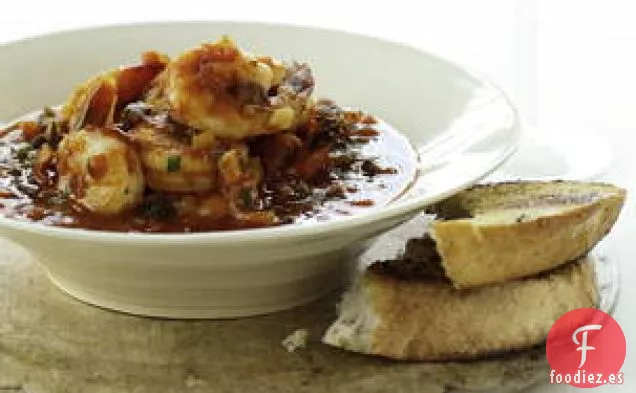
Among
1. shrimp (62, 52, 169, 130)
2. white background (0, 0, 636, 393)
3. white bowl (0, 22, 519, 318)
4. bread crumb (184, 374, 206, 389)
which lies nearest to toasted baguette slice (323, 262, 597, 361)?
white bowl (0, 22, 519, 318)

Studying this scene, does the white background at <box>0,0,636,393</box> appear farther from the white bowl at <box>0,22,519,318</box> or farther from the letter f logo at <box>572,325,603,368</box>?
the letter f logo at <box>572,325,603,368</box>

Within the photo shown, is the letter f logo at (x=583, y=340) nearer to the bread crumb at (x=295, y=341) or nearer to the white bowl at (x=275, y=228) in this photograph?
the white bowl at (x=275, y=228)

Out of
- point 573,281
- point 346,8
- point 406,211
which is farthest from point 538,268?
point 346,8

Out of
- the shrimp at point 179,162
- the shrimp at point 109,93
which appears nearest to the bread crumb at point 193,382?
the shrimp at point 179,162

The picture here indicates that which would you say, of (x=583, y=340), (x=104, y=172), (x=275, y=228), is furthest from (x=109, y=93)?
(x=583, y=340)

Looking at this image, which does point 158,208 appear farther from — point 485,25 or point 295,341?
point 485,25

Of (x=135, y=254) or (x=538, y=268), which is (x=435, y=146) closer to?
(x=538, y=268)
